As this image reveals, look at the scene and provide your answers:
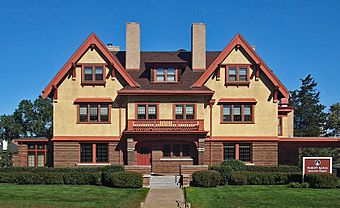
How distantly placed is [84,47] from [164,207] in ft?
64.8

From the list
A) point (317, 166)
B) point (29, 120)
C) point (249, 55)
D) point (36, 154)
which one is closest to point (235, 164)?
point (317, 166)

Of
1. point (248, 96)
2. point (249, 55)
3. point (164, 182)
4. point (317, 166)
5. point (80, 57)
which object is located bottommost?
point (164, 182)

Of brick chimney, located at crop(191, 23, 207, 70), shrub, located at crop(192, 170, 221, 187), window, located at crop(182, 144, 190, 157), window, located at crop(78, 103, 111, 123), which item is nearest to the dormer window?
brick chimney, located at crop(191, 23, 207, 70)

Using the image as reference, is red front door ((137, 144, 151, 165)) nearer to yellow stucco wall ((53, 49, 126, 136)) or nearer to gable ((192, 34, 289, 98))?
yellow stucco wall ((53, 49, 126, 136))

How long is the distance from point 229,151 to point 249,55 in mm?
8433

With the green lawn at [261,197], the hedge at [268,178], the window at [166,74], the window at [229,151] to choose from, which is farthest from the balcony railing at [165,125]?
the green lawn at [261,197]

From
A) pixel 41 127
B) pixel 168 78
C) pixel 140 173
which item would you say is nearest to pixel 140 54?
pixel 168 78

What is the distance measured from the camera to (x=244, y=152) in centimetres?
3553

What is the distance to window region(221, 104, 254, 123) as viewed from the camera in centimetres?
3562

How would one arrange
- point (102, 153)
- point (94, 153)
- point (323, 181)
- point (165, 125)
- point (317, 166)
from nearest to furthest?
point (323, 181)
point (317, 166)
point (165, 125)
point (94, 153)
point (102, 153)

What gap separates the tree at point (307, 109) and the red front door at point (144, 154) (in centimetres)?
4218

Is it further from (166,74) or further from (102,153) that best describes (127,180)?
(166,74)

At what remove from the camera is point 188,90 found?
1359 inches

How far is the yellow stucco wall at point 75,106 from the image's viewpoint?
35000 mm
